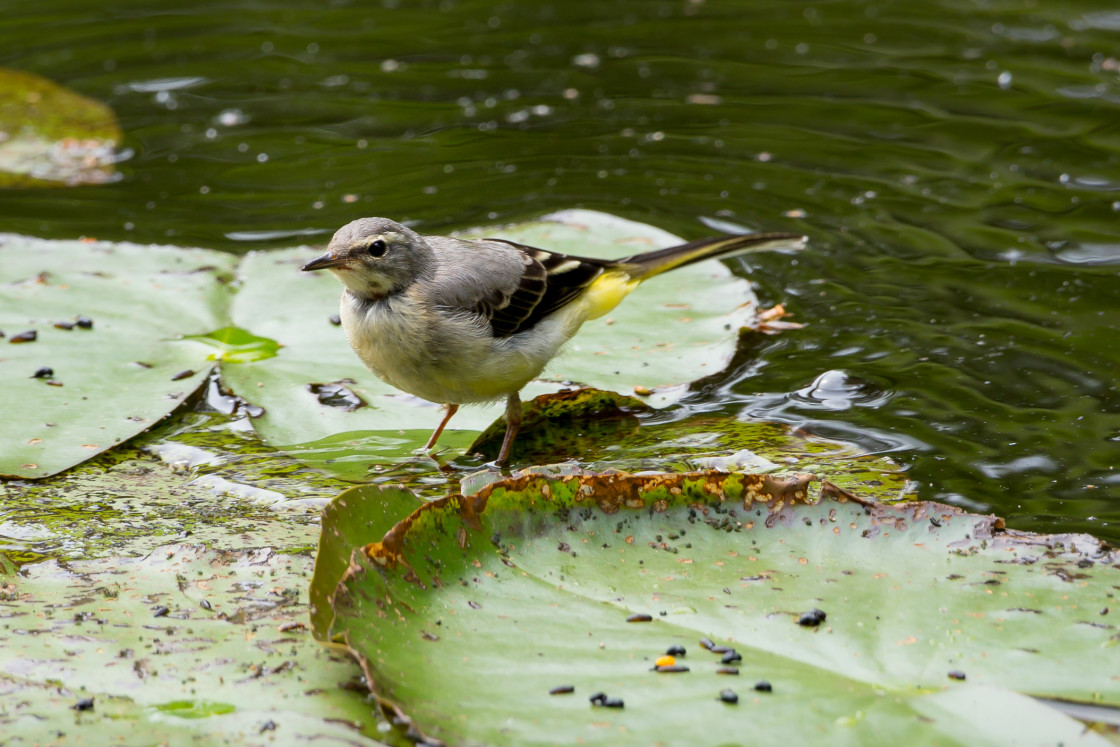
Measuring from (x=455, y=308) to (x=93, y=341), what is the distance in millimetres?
1878

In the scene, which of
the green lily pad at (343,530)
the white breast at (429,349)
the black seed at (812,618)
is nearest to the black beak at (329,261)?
the white breast at (429,349)

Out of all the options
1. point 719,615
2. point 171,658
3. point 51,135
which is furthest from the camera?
point 51,135

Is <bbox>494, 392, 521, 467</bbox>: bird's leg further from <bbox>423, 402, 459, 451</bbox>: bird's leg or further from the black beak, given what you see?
the black beak

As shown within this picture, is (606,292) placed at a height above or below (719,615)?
above

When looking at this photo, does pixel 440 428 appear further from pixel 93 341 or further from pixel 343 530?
pixel 93 341

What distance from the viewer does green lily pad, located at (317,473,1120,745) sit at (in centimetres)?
290

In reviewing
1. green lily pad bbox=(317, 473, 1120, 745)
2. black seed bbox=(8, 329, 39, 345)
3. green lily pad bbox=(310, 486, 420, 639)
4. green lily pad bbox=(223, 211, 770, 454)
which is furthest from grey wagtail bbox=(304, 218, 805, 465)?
black seed bbox=(8, 329, 39, 345)

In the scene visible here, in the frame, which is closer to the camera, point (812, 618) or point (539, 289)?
point (812, 618)

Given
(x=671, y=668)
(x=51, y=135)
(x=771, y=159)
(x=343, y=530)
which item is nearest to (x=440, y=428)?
(x=343, y=530)

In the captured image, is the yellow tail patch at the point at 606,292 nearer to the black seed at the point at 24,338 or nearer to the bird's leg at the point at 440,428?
the bird's leg at the point at 440,428

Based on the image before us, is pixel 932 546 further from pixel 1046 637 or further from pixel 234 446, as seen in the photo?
pixel 234 446

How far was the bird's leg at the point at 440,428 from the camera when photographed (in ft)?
16.7

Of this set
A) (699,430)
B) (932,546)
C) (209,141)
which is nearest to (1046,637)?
(932,546)

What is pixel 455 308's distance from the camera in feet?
16.6
